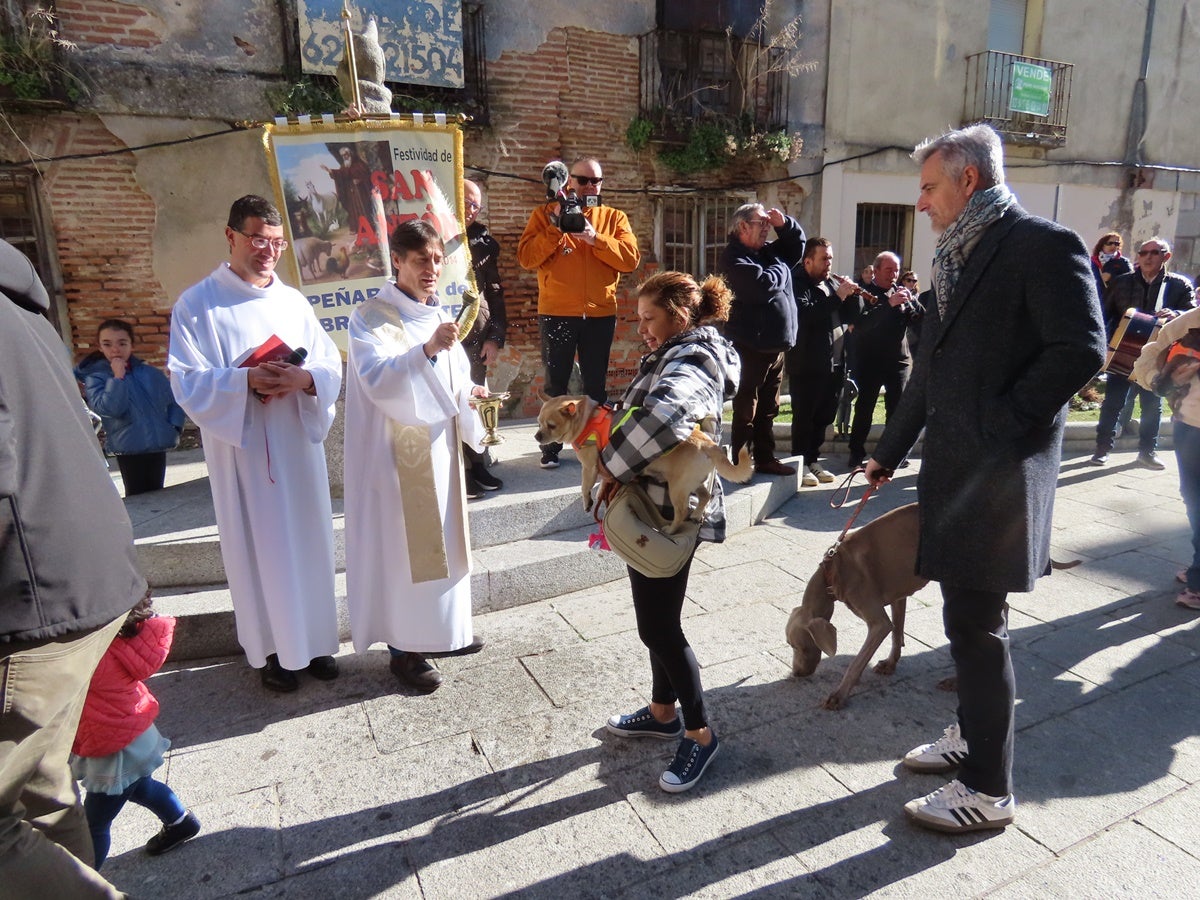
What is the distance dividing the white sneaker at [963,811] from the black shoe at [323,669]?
2583 mm

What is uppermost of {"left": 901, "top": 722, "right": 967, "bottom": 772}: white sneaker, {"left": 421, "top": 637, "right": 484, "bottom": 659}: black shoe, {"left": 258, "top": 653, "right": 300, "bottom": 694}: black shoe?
{"left": 901, "top": 722, "right": 967, "bottom": 772}: white sneaker

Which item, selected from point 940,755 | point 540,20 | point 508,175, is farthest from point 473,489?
point 540,20

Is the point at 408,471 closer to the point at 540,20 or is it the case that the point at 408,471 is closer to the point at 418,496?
the point at 418,496

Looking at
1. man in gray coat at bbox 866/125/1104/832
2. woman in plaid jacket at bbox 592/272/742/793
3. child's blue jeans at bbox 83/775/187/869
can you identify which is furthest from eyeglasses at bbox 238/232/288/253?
man in gray coat at bbox 866/125/1104/832

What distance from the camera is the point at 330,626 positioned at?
145 inches

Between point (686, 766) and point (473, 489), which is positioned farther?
point (473, 489)

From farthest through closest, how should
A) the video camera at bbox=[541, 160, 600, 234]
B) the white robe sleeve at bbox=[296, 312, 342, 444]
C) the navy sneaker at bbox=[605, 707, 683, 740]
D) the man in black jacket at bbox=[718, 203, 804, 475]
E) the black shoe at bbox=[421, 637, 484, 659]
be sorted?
the man in black jacket at bbox=[718, 203, 804, 475]
the video camera at bbox=[541, 160, 600, 234]
the black shoe at bbox=[421, 637, 484, 659]
the white robe sleeve at bbox=[296, 312, 342, 444]
the navy sneaker at bbox=[605, 707, 683, 740]

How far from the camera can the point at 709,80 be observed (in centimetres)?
1112

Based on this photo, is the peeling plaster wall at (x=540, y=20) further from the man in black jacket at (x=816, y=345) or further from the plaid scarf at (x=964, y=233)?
the plaid scarf at (x=964, y=233)

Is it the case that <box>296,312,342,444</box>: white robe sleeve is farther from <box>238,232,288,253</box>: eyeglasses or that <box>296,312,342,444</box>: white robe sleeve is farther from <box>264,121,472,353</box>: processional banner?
<box>264,121,472,353</box>: processional banner

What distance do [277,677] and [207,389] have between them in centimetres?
135

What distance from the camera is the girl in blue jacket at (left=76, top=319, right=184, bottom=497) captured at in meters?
4.97

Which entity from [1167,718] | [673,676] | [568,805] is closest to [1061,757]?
[1167,718]

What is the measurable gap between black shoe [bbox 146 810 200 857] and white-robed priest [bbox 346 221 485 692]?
1.12m
